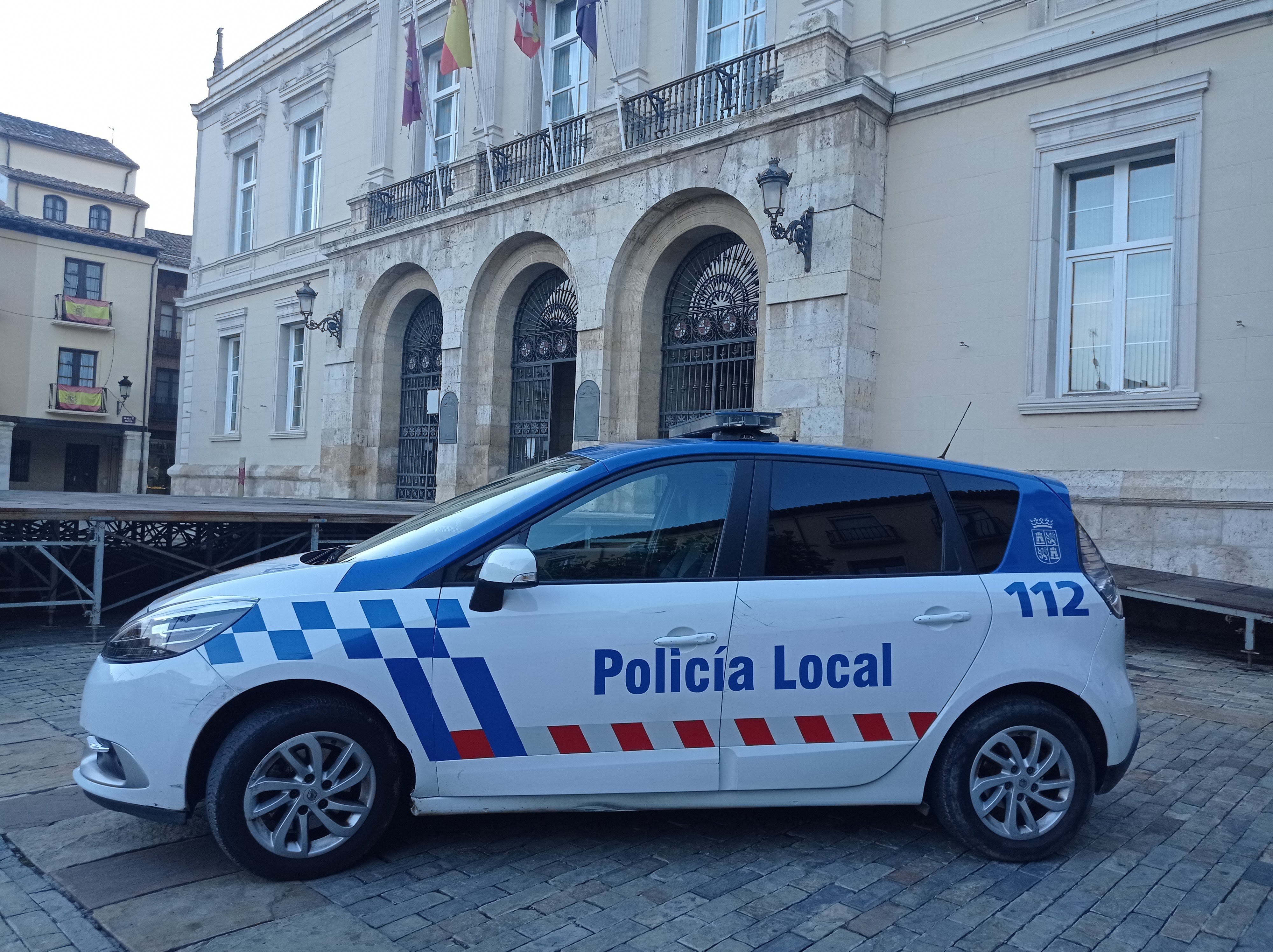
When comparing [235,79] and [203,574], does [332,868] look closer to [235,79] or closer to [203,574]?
[203,574]

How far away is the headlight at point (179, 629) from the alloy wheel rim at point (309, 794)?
481 mm

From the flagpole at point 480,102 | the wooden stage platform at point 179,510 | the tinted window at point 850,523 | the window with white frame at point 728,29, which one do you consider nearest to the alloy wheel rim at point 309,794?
the tinted window at point 850,523

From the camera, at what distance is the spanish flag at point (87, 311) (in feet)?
129

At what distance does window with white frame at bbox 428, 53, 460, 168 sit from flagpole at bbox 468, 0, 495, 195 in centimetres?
76

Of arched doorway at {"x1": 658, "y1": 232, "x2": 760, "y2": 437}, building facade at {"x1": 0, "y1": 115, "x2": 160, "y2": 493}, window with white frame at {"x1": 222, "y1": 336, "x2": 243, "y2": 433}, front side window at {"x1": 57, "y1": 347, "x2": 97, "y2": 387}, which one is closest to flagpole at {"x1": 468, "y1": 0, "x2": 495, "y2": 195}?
arched doorway at {"x1": 658, "y1": 232, "x2": 760, "y2": 437}

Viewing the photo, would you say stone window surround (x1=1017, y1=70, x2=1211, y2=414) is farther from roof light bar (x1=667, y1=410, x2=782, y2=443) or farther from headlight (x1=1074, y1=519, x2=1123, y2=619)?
roof light bar (x1=667, y1=410, x2=782, y2=443)

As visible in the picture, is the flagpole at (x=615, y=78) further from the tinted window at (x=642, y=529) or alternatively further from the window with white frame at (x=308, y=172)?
the tinted window at (x=642, y=529)

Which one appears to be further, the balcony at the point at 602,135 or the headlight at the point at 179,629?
the balcony at the point at 602,135

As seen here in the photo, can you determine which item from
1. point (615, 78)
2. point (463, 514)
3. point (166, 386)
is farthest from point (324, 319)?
point (166, 386)

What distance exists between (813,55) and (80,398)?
37.1 metres

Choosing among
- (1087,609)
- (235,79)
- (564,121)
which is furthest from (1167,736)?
(235,79)

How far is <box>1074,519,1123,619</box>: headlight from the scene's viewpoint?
4.02 m

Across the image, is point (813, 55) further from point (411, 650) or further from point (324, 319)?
point (324, 319)

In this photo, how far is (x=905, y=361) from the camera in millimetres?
12055
